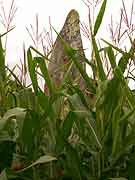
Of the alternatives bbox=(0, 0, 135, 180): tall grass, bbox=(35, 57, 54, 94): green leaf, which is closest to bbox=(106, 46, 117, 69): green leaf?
bbox=(0, 0, 135, 180): tall grass

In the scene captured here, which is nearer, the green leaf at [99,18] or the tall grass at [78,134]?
the tall grass at [78,134]

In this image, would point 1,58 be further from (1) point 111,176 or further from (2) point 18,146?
(1) point 111,176

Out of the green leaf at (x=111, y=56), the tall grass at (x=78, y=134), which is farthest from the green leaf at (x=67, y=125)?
the green leaf at (x=111, y=56)

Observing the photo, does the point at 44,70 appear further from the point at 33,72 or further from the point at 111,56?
the point at 111,56

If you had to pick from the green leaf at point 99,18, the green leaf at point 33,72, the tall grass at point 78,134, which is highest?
the green leaf at point 99,18

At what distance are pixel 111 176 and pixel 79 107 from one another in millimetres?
137

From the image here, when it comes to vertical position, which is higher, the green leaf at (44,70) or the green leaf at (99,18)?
the green leaf at (99,18)

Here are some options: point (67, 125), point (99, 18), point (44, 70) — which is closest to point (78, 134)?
point (67, 125)

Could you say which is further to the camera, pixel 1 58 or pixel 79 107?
pixel 1 58

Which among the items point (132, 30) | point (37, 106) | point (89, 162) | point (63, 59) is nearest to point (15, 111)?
point (37, 106)

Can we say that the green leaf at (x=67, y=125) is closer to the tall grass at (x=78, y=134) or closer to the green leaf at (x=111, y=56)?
the tall grass at (x=78, y=134)

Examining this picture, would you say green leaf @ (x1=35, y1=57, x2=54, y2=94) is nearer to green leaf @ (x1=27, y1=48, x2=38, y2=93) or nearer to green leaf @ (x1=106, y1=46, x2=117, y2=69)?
green leaf @ (x1=27, y1=48, x2=38, y2=93)

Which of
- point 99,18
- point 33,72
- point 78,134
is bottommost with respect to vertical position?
point 78,134

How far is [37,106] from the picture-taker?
704 mm
